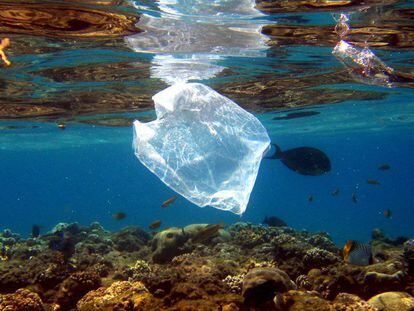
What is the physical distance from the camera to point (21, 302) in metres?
6.43

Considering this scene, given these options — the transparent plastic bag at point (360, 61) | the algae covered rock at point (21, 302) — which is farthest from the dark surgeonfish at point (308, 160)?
the algae covered rock at point (21, 302)

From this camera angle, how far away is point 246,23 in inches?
384

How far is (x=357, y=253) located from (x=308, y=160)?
243 inches

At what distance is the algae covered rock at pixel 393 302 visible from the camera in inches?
227

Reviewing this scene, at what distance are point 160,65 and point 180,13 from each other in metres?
4.38

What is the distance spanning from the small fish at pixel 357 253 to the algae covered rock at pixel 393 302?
1879 mm

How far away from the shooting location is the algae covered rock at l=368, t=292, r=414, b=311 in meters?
5.76

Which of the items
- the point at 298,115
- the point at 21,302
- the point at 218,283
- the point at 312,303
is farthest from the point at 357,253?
the point at 298,115

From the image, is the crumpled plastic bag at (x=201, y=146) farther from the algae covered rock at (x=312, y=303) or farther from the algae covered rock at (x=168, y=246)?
the algae covered rock at (x=168, y=246)

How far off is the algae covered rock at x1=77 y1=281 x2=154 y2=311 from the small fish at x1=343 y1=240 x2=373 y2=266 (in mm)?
4507

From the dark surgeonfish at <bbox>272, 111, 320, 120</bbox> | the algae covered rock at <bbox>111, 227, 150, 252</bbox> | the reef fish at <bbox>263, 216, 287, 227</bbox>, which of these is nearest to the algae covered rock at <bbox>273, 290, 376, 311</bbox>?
the algae covered rock at <bbox>111, 227, 150, 252</bbox>

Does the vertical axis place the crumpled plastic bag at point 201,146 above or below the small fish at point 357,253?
above

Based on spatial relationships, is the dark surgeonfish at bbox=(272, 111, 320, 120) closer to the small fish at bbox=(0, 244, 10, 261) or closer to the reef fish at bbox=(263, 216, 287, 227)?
the reef fish at bbox=(263, 216, 287, 227)

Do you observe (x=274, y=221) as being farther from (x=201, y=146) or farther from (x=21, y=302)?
(x=21, y=302)
